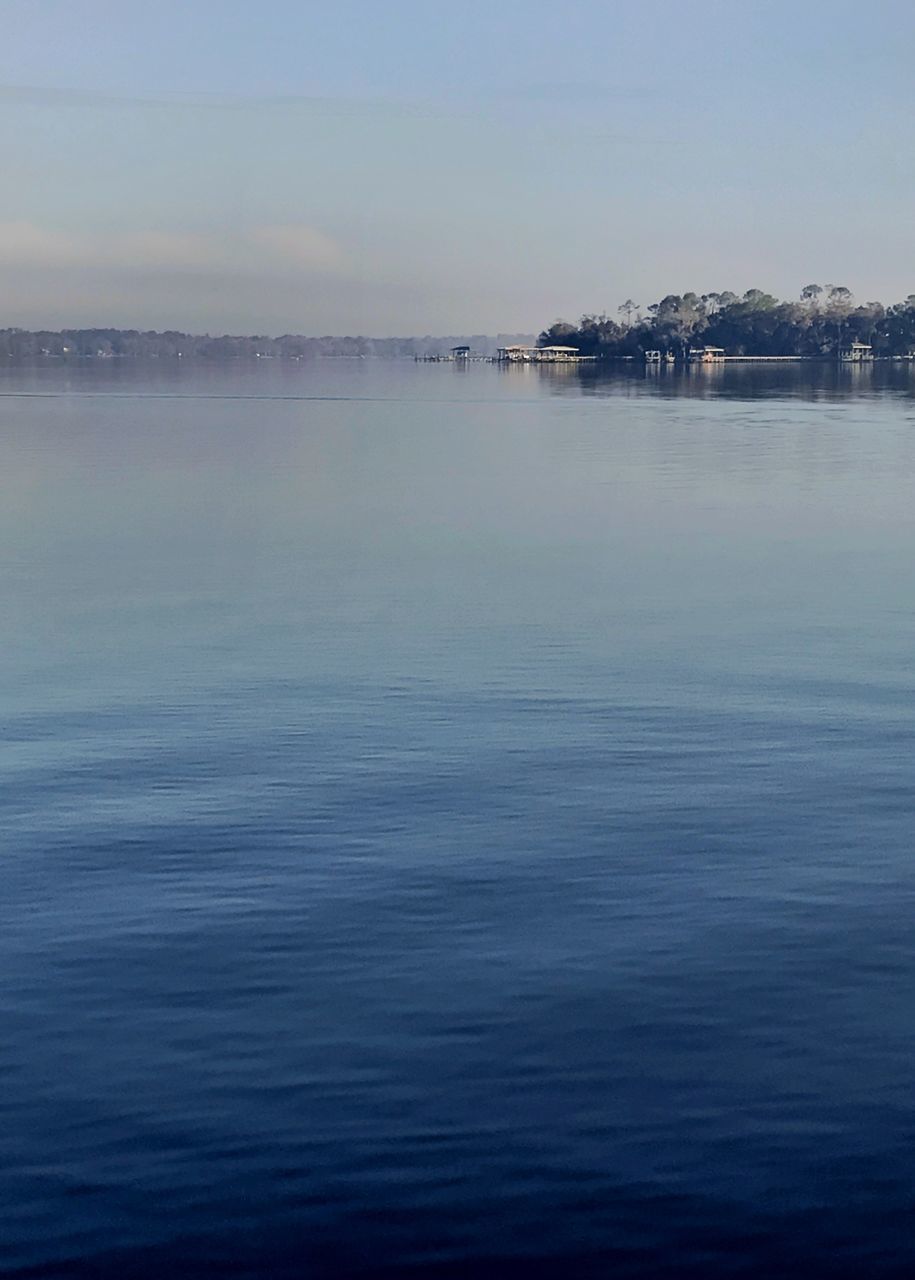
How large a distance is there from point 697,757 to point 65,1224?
18.1 meters

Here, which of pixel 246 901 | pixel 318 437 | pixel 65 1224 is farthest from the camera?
pixel 318 437

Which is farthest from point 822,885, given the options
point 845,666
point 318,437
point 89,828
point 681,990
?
point 318,437

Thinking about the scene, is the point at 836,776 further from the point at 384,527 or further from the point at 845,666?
the point at 384,527

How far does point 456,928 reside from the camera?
22797 mm

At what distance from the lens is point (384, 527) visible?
6994cm

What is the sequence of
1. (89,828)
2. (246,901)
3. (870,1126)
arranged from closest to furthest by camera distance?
1. (870,1126)
2. (246,901)
3. (89,828)

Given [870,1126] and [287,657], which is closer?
[870,1126]

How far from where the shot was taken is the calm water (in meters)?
15.9

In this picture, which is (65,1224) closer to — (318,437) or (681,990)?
(681,990)

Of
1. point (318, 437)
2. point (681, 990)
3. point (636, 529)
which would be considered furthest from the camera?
point (318, 437)

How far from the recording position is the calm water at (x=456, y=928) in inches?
625

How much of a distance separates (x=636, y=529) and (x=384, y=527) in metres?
10.6

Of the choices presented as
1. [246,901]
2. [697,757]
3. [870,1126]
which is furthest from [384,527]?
[870,1126]

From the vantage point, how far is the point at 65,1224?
15547 millimetres
